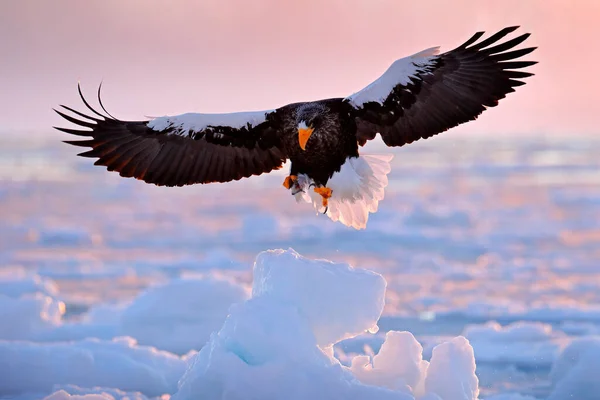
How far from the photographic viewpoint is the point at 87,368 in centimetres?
820

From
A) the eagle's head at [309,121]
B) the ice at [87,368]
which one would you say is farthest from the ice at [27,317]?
the eagle's head at [309,121]

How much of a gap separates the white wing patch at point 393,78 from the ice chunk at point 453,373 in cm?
191

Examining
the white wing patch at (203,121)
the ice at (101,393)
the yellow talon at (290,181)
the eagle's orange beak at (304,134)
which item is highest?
the white wing patch at (203,121)

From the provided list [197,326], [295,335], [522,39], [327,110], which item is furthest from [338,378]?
[197,326]

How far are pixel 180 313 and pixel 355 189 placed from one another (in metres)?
2.37

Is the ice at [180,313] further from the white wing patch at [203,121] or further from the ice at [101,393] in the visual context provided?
the white wing patch at [203,121]

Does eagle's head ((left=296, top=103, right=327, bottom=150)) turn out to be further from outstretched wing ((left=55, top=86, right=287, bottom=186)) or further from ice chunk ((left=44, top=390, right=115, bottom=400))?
ice chunk ((left=44, top=390, right=115, bottom=400))

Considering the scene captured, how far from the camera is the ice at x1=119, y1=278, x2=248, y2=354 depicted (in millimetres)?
9453

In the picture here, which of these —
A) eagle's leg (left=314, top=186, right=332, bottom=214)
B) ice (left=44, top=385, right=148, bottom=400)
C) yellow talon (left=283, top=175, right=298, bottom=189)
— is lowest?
ice (left=44, top=385, right=148, bottom=400)

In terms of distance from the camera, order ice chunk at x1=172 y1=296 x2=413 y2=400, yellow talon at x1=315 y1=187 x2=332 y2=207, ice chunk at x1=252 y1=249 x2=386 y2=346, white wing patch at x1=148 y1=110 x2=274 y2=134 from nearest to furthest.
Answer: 1. ice chunk at x1=172 y1=296 x2=413 y2=400
2. ice chunk at x1=252 y1=249 x2=386 y2=346
3. yellow talon at x1=315 y1=187 x2=332 y2=207
4. white wing patch at x1=148 y1=110 x2=274 y2=134

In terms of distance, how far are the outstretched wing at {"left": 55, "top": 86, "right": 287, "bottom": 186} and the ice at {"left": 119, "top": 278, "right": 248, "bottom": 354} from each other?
1.62 meters

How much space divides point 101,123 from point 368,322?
9.16 ft

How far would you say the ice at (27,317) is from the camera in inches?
365

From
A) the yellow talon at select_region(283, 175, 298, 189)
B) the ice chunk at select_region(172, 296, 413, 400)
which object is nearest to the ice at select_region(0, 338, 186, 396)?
the yellow talon at select_region(283, 175, 298, 189)
